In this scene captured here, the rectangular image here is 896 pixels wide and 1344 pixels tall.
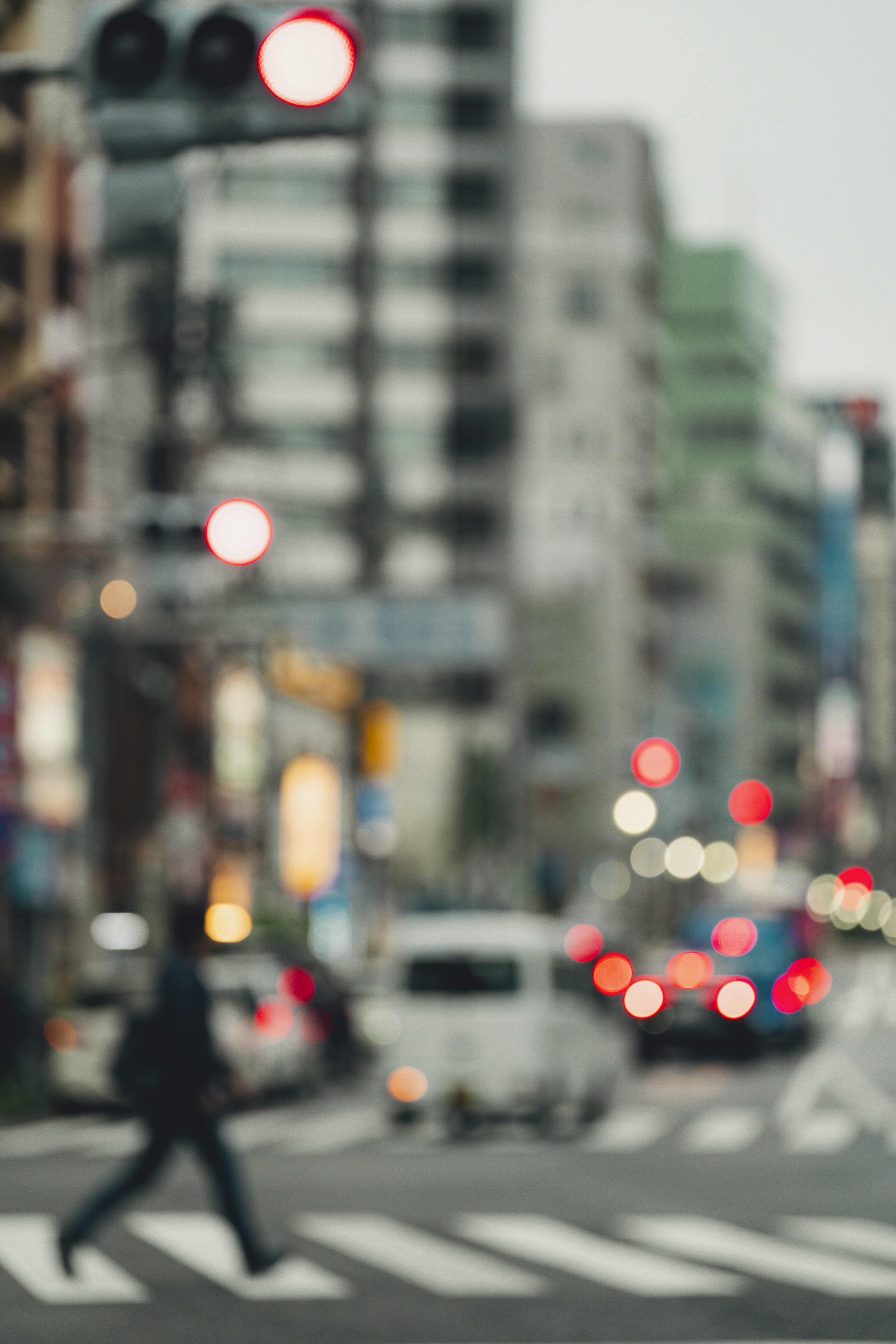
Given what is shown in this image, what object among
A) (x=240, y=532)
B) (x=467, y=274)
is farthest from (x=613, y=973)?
(x=467, y=274)

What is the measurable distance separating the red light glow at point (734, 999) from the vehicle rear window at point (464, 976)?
1257cm

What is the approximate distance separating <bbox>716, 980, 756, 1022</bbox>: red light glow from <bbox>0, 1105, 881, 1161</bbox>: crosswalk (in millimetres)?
7894

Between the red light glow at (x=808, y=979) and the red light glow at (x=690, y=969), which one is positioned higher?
the red light glow at (x=690, y=969)

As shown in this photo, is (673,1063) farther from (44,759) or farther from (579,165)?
(579,165)

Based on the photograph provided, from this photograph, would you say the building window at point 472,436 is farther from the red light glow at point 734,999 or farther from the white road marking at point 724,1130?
the white road marking at point 724,1130

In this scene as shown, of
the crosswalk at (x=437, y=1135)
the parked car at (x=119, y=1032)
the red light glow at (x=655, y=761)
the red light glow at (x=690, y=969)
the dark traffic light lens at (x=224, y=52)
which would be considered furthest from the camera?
the red light glow at (x=690, y=969)

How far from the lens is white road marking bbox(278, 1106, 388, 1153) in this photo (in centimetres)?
2219

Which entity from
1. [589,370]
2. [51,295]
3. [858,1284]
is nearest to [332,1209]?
[858,1284]

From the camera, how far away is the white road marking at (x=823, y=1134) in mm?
21875

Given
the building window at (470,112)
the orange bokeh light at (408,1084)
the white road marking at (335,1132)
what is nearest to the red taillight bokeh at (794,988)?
the white road marking at (335,1132)

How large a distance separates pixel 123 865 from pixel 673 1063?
71.6 feet

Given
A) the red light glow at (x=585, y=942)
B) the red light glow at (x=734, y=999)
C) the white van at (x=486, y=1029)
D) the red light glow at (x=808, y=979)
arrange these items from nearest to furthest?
1. the white van at (x=486, y=1029)
2. the red light glow at (x=734, y=999)
3. the red light glow at (x=808, y=979)
4. the red light glow at (x=585, y=942)

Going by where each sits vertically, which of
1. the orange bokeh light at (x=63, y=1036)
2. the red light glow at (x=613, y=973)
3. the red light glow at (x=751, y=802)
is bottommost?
the red light glow at (x=613, y=973)

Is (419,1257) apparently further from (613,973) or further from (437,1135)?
(613,973)
